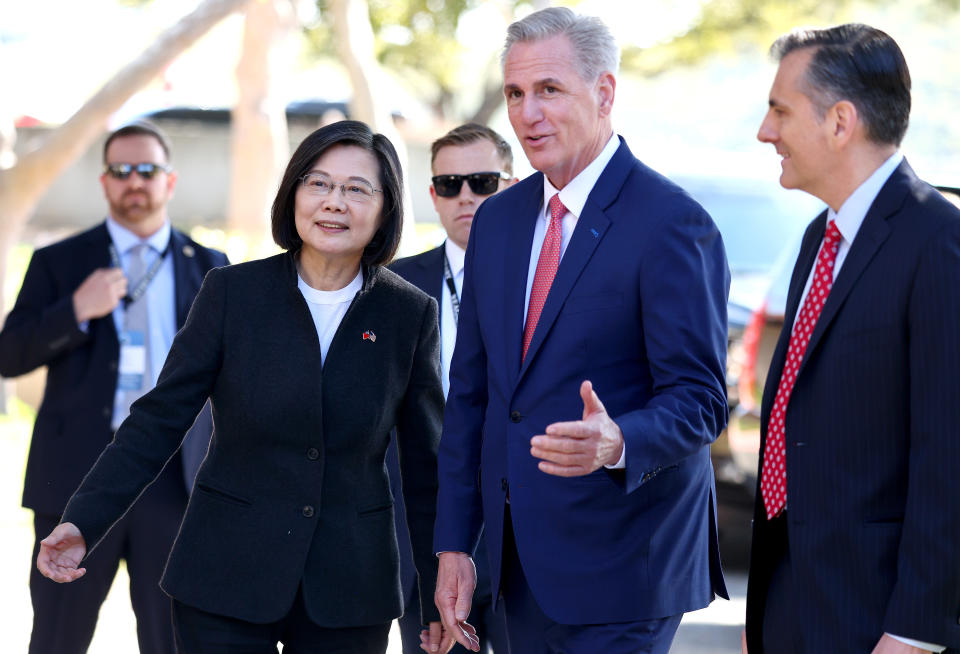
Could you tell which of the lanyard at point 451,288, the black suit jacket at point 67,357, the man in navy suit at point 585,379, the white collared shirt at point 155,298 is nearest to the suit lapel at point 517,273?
the man in navy suit at point 585,379

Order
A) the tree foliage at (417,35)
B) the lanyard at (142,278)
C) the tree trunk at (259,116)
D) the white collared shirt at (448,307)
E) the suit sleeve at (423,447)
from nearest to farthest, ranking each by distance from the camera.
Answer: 1. the suit sleeve at (423,447)
2. the white collared shirt at (448,307)
3. the lanyard at (142,278)
4. the tree trunk at (259,116)
5. the tree foliage at (417,35)

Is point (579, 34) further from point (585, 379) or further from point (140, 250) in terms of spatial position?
point (140, 250)

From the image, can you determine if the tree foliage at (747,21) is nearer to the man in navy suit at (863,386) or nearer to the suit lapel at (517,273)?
the suit lapel at (517,273)

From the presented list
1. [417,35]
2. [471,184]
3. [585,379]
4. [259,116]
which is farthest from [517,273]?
[417,35]

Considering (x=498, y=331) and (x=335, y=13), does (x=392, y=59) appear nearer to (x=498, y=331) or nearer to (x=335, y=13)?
(x=335, y=13)

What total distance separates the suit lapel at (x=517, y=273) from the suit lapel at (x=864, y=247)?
0.76 metres

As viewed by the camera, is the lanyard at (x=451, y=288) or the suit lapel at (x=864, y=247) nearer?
the suit lapel at (x=864, y=247)

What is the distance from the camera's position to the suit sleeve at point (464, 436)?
11.7 feet

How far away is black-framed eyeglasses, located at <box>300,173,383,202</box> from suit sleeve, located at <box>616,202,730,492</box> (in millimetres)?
947

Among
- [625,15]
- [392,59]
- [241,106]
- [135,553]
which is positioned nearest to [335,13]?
[241,106]

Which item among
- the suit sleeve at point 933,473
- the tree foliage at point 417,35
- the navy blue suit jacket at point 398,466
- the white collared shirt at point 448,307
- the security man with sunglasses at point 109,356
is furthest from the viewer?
the tree foliage at point 417,35

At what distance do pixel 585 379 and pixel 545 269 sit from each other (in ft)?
1.07

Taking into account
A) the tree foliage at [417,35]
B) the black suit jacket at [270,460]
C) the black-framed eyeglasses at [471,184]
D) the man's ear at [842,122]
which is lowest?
the black suit jacket at [270,460]

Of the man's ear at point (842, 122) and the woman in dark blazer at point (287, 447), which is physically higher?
the man's ear at point (842, 122)
